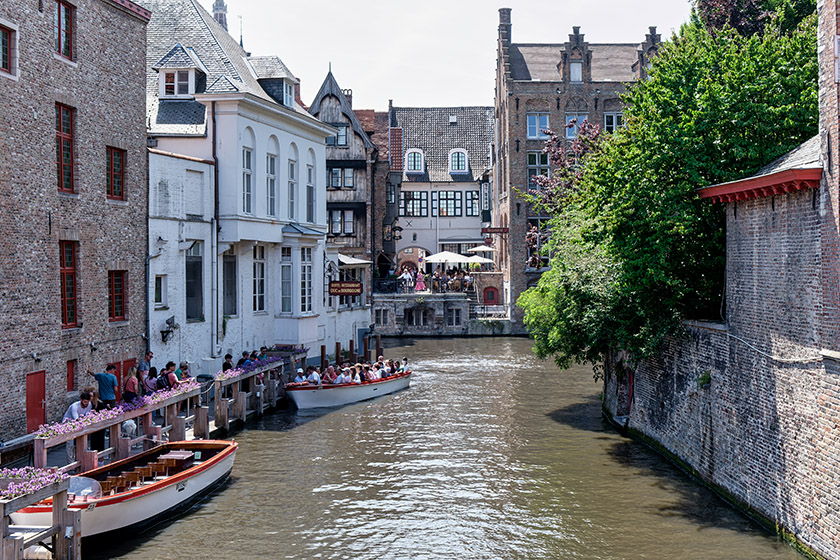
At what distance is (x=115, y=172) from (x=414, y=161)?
48.5 m

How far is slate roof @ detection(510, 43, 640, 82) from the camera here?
2266 inches

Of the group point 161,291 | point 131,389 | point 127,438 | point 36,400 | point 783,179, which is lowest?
point 127,438

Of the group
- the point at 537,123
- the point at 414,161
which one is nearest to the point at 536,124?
the point at 537,123

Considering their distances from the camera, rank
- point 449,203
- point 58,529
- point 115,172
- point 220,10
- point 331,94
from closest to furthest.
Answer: point 58,529 < point 115,172 < point 331,94 < point 220,10 < point 449,203

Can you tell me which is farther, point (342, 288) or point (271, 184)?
point (342, 288)

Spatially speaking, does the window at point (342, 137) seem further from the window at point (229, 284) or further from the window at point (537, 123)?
the window at point (229, 284)

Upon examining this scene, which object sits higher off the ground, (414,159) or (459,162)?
(414,159)

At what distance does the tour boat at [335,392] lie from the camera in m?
28.4

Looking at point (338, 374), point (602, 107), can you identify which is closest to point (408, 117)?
point (602, 107)

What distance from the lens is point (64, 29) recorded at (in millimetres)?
20609

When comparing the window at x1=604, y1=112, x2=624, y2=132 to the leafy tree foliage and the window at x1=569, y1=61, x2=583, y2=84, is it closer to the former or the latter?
the window at x1=569, y1=61, x2=583, y2=84

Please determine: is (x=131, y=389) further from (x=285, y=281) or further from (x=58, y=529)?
(x=285, y=281)

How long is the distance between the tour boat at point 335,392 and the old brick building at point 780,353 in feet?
40.9

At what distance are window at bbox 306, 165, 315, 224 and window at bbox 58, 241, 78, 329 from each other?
14.3 metres
